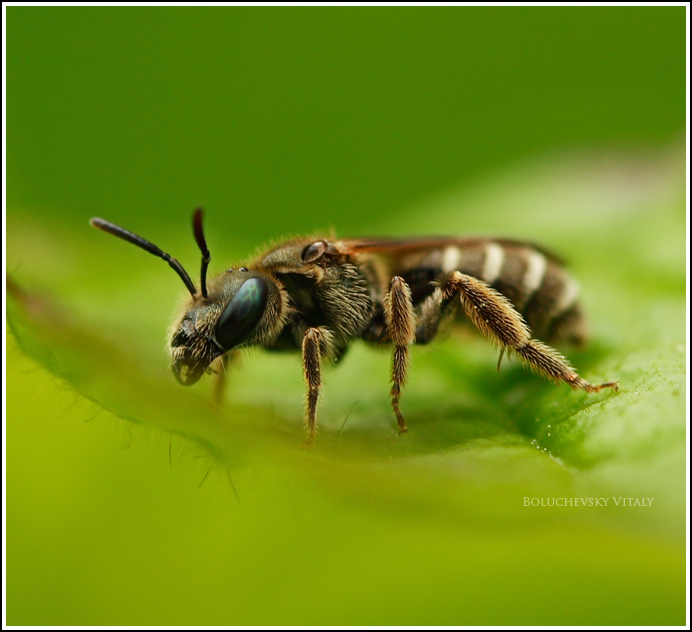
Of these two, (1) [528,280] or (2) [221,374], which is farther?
(1) [528,280]

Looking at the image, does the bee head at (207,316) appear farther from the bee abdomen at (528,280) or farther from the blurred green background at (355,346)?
the bee abdomen at (528,280)

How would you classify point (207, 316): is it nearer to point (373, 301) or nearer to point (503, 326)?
point (373, 301)

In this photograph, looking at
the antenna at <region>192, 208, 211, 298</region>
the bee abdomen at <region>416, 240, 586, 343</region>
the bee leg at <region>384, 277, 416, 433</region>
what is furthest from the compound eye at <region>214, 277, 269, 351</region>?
the bee abdomen at <region>416, 240, 586, 343</region>

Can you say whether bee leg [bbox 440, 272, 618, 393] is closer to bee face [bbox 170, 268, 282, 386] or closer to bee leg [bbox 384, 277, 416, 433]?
bee leg [bbox 384, 277, 416, 433]

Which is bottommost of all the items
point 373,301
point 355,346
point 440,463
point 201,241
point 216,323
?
point 355,346

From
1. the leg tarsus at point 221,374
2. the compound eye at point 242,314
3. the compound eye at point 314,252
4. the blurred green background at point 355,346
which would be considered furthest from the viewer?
the compound eye at point 314,252

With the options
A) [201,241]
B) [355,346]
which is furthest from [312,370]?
[355,346]

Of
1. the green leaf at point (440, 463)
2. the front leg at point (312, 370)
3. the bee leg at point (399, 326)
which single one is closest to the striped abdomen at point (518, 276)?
the green leaf at point (440, 463)
